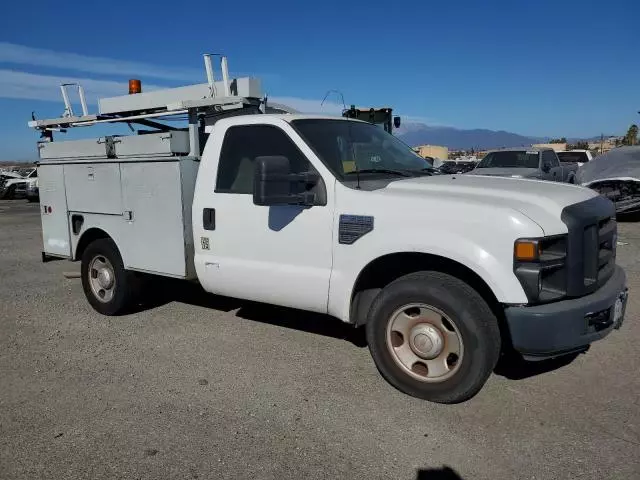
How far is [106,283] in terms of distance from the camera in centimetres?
577

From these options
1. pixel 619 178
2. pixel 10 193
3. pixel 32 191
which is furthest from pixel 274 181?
pixel 10 193

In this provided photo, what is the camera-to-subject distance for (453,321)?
11.5ft

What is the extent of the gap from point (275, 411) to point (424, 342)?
1.09m

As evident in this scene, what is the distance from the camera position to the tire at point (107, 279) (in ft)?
18.3

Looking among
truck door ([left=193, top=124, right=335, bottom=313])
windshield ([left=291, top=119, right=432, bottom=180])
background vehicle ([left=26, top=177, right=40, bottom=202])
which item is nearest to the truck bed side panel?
truck door ([left=193, top=124, right=335, bottom=313])

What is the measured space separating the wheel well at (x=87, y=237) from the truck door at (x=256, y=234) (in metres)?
1.60

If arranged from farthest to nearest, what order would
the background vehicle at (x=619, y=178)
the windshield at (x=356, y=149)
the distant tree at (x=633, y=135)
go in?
the distant tree at (x=633, y=135)
the background vehicle at (x=619, y=178)
the windshield at (x=356, y=149)

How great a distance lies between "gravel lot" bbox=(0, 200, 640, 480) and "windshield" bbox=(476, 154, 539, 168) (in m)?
10.2

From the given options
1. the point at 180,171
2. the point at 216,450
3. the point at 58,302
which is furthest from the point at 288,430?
the point at 58,302

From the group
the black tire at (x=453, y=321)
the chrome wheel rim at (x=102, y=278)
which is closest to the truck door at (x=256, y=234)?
the black tire at (x=453, y=321)

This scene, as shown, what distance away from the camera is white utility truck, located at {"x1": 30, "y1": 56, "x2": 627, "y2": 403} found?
3340mm

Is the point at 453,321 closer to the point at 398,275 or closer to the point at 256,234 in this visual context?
the point at 398,275

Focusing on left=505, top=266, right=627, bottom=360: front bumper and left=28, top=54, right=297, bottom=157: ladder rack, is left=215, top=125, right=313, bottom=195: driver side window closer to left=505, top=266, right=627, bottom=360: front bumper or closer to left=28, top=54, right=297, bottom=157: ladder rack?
left=28, top=54, right=297, bottom=157: ladder rack

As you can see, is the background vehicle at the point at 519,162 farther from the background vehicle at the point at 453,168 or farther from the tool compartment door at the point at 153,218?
the tool compartment door at the point at 153,218
